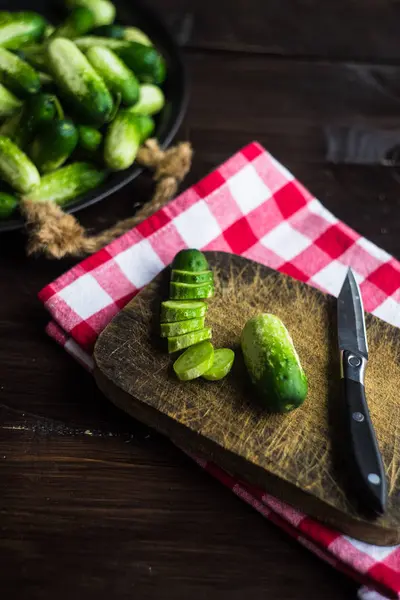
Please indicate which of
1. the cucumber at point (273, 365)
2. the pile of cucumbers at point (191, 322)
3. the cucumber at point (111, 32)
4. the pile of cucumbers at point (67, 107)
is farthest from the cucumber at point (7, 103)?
the cucumber at point (273, 365)

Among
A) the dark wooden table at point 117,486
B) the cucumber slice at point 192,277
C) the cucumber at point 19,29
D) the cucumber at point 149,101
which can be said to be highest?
the cucumber at point 19,29

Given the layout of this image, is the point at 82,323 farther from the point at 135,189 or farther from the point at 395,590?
the point at 395,590

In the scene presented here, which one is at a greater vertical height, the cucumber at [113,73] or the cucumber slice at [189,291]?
the cucumber at [113,73]

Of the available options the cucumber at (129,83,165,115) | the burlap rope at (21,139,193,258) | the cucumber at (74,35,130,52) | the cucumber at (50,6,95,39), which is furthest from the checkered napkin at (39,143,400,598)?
the cucumber at (50,6,95,39)

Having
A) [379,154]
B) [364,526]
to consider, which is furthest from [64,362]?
[379,154]

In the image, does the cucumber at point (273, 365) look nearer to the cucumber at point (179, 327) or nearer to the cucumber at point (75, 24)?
the cucumber at point (179, 327)

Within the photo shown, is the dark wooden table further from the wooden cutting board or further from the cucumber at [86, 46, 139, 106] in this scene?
the cucumber at [86, 46, 139, 106]
